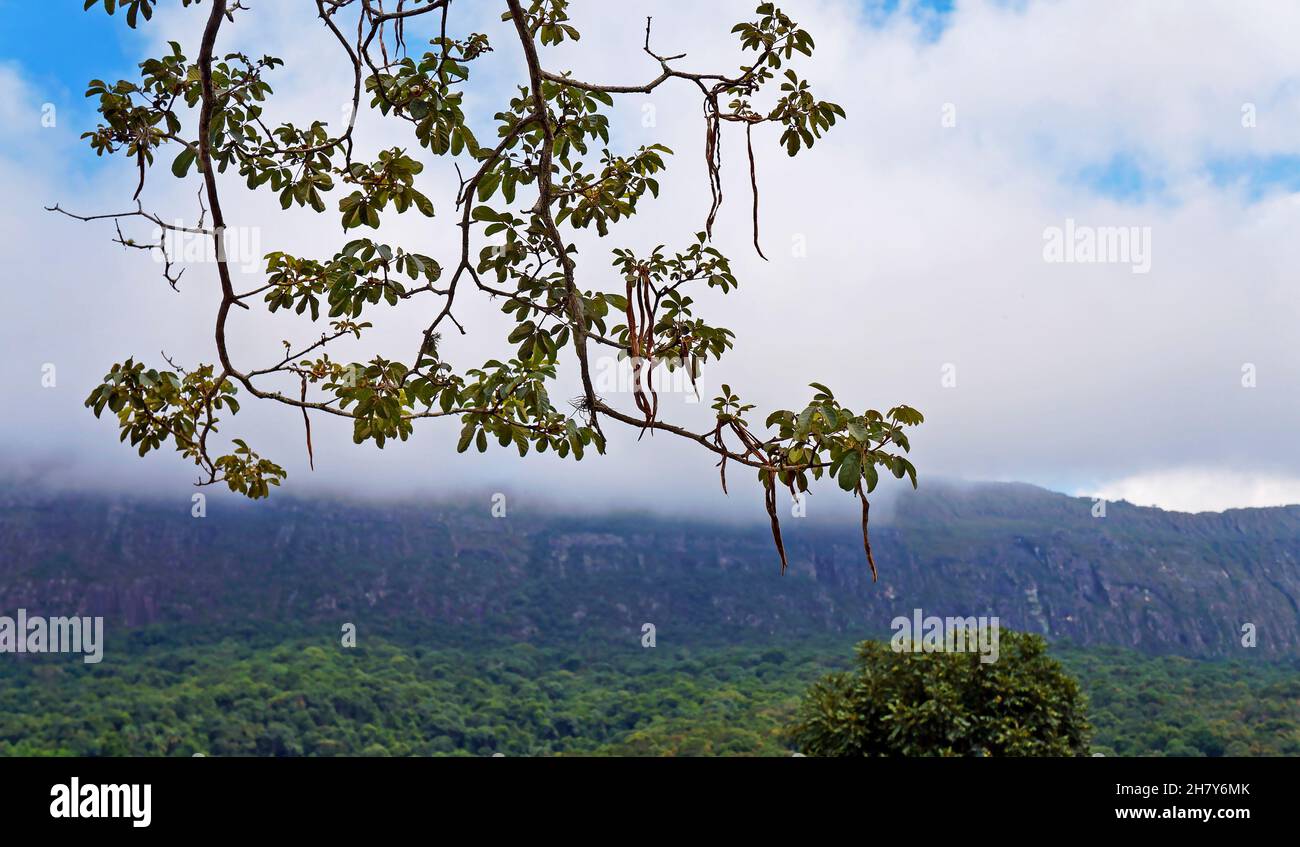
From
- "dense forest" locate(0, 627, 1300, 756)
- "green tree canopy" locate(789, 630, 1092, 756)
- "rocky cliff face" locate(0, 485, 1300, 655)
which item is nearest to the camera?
"green tree canopy" locate(789, 630, 1092, 756)

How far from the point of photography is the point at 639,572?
60062 mm

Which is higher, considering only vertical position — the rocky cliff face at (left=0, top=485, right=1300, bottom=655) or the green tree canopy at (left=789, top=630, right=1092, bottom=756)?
the green tree canopy at (left=789, top=630, right=1092, bottom=756)

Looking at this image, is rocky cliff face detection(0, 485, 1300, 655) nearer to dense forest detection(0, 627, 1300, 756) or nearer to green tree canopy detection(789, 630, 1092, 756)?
dense forest detection(0, 627, 1300, 756)

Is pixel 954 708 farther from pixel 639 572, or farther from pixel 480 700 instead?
pixel 639 572

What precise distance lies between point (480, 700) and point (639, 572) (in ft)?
79.9

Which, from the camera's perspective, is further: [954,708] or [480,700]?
[480,700]

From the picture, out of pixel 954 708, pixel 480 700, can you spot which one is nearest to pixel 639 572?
pixel 480 700

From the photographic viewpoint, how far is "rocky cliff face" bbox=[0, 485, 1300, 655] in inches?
2008

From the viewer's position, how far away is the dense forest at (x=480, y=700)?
82.5 feet

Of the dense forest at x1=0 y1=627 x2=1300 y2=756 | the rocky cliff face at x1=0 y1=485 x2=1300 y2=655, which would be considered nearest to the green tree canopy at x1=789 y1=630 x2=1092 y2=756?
the dense forest at x1=0 y1=627 x2=1300 y2=756

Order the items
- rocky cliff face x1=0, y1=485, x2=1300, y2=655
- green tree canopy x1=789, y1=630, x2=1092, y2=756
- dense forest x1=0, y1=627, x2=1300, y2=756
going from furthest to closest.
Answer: rocky cliff face x1=0, y1=485, x2=1300, y2=655
dense forest x1=0, y1=627, x2=1300, y2=756
green tree canopy x1=789, y1=630, x2=1092, y2=756

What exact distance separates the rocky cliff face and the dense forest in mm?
5966

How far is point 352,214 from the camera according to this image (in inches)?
104
